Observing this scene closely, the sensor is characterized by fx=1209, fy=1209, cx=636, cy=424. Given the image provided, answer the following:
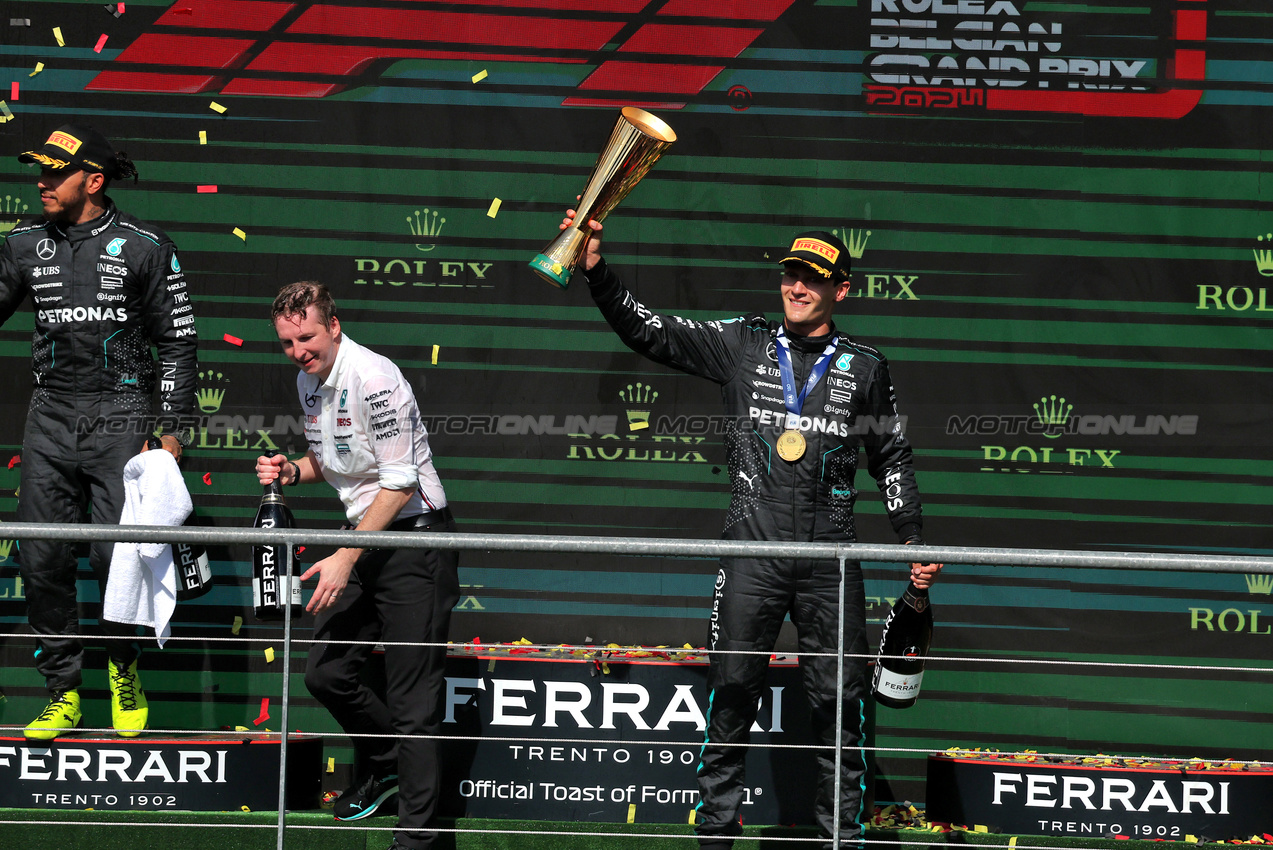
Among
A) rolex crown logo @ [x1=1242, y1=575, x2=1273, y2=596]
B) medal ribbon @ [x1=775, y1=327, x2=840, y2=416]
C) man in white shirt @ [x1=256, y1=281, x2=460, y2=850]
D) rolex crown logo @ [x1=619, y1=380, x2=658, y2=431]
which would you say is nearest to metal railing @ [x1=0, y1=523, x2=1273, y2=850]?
man in white shirt @ [x1=256, y1=281, x2=460, y2=850]

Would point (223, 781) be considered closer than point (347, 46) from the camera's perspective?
Yes

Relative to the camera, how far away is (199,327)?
4.79 m

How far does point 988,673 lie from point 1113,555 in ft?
7.18

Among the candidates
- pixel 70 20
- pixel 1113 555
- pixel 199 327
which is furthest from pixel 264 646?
pixel 1113 555

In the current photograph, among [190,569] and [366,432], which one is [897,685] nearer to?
[366,432]

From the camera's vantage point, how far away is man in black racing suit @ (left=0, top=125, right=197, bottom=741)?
402cm

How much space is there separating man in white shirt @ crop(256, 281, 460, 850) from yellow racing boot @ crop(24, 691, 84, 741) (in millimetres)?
935

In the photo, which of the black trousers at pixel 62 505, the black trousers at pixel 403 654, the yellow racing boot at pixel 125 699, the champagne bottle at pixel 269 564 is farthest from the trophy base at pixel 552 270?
the yellow racing boot at pixel 125 699

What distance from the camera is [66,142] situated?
4.01 m

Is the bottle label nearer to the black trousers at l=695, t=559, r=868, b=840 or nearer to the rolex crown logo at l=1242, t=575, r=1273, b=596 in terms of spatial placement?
the black trousers at l=695, t=559, r=868, b=840

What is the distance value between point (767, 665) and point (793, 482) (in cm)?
54

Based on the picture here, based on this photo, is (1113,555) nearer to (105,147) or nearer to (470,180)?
(470,180)

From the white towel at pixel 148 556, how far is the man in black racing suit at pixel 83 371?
0.35ft

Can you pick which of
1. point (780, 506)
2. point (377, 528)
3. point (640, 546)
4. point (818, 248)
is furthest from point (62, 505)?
point (818, 248)
